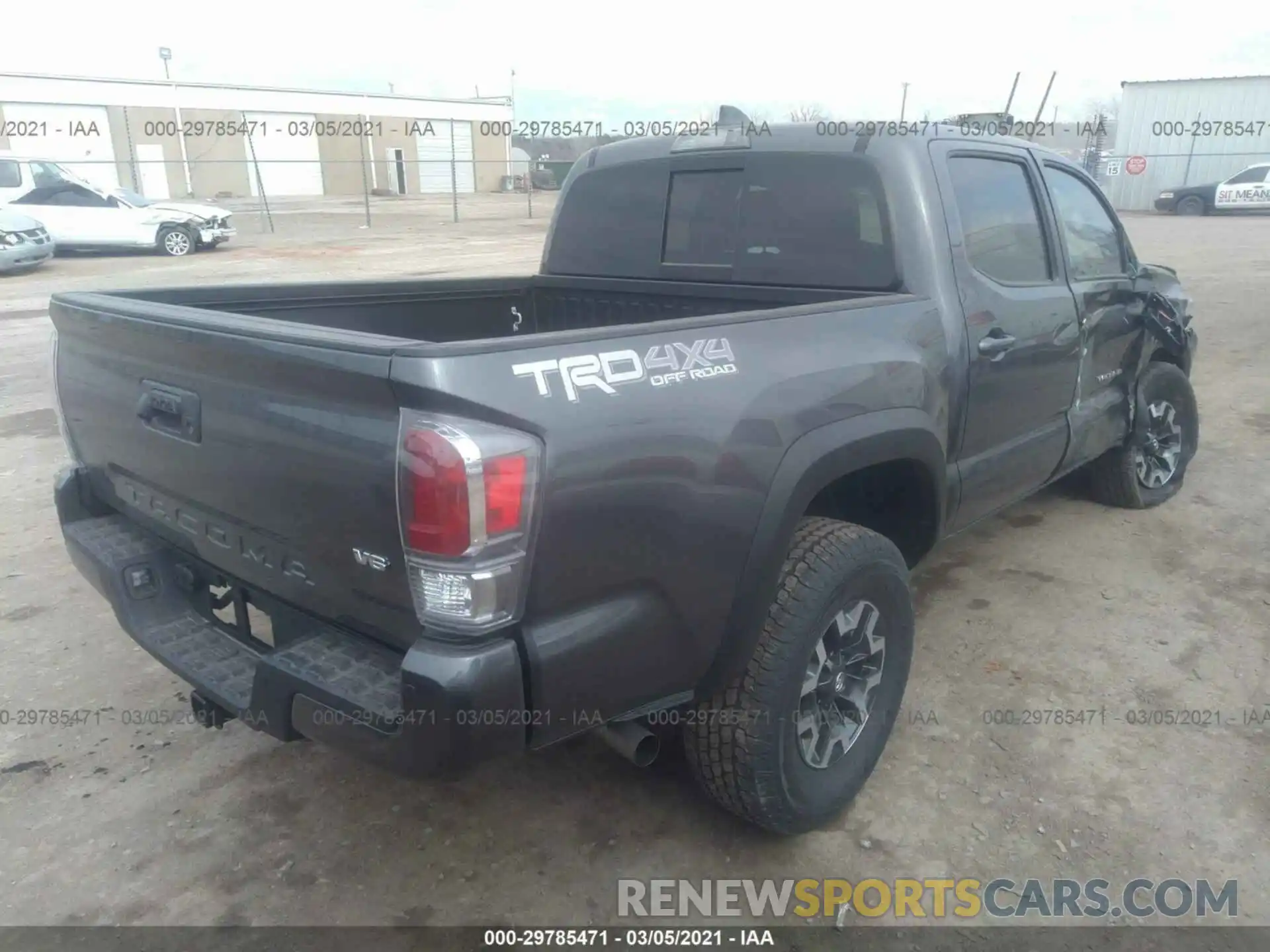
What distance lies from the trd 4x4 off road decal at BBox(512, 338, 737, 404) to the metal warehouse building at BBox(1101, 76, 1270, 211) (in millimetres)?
33592

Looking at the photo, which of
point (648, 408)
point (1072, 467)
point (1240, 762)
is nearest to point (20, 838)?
point (648, 408)

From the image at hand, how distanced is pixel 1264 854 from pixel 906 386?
163 cm

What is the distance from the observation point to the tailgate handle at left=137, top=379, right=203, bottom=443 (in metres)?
2.30

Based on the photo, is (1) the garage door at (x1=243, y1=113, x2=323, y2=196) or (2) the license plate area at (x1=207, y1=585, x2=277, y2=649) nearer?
(2) the license plate area at (x1=207, y1=585, x2=277, y2=649)

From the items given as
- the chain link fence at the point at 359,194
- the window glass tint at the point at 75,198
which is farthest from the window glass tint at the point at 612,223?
the chain link fence at the point at 359,194

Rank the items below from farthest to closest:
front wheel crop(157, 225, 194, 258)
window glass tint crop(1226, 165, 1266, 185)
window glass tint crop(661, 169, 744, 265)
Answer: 1. window glass tint crop(1226, 165, 1266, 185)
2. front wheel crop(157, 225, 194, 258)
3. window glass tint crop(661, 169, 744, 265)

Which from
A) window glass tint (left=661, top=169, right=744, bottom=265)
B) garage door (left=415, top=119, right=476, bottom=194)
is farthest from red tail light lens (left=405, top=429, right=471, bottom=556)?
garage door (left=415, top=119, right=476, bottom=194)

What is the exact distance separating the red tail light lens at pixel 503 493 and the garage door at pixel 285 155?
4016 cm

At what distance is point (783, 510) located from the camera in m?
2.33

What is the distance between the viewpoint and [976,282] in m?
3.23

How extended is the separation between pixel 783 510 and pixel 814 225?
133 centimetres

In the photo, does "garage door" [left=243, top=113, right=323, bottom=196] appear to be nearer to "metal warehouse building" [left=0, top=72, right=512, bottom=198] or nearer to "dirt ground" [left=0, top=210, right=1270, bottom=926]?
"metal warehouse building" [left=0, top=72, right=512, bottom=198]

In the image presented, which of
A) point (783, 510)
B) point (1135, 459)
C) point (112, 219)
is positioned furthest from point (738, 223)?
point (112, 219)

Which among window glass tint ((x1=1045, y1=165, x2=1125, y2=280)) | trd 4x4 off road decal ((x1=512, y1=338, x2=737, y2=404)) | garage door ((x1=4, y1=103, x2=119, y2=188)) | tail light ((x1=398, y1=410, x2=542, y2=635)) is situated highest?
garage door ((x1=4, y1=103, x2=119, y2=188))
